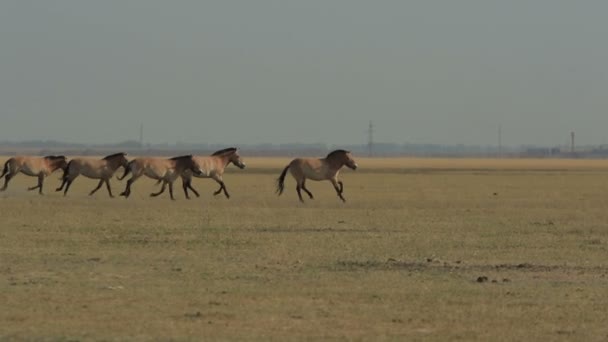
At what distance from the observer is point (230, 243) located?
20.1m

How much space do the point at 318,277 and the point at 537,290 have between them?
2.61 metres

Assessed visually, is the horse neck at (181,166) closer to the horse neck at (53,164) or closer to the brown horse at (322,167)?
the brown horse at (322,167)

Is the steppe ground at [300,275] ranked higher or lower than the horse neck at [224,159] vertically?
lower

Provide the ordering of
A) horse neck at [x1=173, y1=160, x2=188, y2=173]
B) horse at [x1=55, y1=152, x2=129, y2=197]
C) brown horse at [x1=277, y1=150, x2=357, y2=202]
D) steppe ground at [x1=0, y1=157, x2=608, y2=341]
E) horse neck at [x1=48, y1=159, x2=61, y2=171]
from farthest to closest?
horse neck at [x1=48, y1=159, x2=61, y2=171] → horse at [x1=55, y1=152, x2=129, y2=197] → brown horse at [x1=277, y1=150, x2=357, y2=202] → horse neck at [x1=173, y1=160, x2=188, y2=173] → steppe ground at [x1=0, y1=157, x2=608, y2=341]

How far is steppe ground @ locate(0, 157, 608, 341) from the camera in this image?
38.3ft

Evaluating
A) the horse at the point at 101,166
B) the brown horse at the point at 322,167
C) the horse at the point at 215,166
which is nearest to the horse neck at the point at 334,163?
the brown horse at the point at 322,167

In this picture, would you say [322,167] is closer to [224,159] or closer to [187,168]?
[224,159]

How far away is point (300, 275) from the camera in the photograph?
15586 mm

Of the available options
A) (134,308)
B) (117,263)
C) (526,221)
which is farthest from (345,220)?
(134,308)

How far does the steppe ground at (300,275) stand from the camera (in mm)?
11672

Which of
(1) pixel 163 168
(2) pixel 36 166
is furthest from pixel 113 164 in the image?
(2) pixel 36 166

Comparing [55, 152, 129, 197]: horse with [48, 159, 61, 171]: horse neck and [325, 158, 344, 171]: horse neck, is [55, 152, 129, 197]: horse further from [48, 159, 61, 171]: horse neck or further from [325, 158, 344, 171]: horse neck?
[325, 158, 344, 171]: horse neck

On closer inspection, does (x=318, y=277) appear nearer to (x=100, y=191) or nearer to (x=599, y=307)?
(x=599, y=307)

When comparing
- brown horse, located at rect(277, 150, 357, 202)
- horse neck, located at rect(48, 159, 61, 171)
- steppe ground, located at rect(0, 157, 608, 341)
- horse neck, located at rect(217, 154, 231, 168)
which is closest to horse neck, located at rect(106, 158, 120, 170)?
horse neck, located at rect(48, 159, 61, 171)
